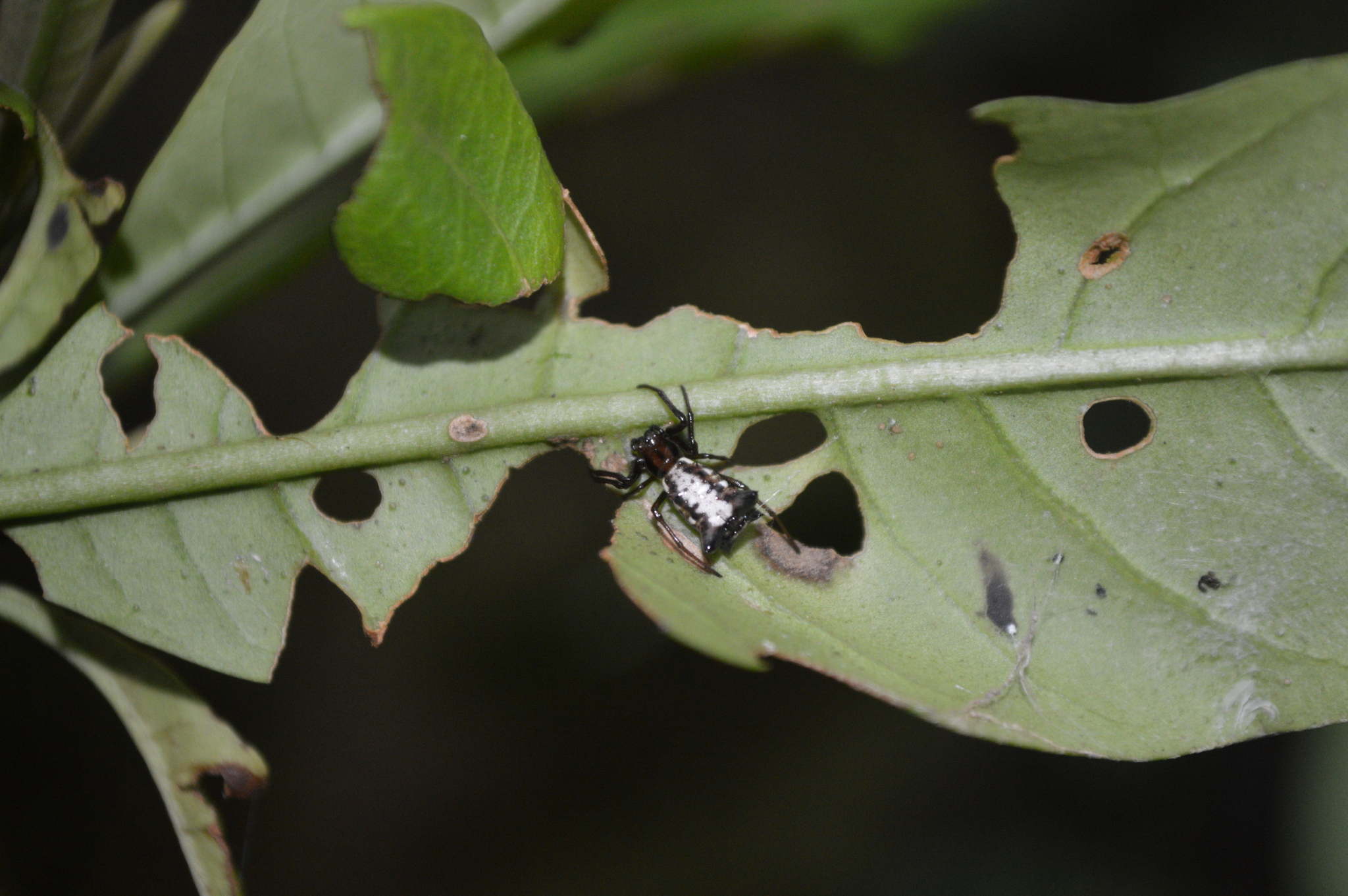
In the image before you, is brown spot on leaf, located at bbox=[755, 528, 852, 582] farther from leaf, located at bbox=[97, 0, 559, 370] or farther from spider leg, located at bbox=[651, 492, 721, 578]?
leaf, located at bbox=[97, 0, 559, 370]

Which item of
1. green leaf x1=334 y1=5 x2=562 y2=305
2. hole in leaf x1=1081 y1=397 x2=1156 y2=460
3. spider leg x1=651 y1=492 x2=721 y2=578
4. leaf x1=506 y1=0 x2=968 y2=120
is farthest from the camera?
hole in leaf x1=1081 y1=397 x2=1156 y2=460

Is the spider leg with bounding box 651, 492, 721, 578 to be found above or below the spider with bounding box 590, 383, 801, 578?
below

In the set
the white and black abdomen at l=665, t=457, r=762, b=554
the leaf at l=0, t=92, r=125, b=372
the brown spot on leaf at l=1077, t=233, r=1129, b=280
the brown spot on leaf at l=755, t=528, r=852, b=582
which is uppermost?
the leaf at l=0, t=92, r=125, b=372

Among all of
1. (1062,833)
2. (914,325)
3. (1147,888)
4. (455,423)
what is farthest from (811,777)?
(455,423)

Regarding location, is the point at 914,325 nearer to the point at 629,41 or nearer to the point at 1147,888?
the point at 629,41

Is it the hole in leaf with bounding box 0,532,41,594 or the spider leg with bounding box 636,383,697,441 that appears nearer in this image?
the spider leg with bounding box 636,383,697,441

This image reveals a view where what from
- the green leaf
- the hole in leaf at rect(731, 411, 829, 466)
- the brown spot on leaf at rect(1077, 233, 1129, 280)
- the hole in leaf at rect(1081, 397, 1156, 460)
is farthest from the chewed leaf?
the hole in leaf at rect(1081, 397, 1156, 460)

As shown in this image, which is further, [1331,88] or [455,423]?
[455,423]

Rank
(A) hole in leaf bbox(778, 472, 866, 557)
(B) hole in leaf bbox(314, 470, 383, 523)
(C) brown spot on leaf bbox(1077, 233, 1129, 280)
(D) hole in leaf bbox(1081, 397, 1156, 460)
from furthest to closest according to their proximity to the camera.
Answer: (B) hole in leaf bbox(314, 470, 383, 523)
(D) hole in leaf bbox(1081, 397, 1156, 460)
(A) hole in leaf bbox(778, 472, 866, 557)
(C) brown spot on leaf bbox(1077, 233, 1129, 280)
